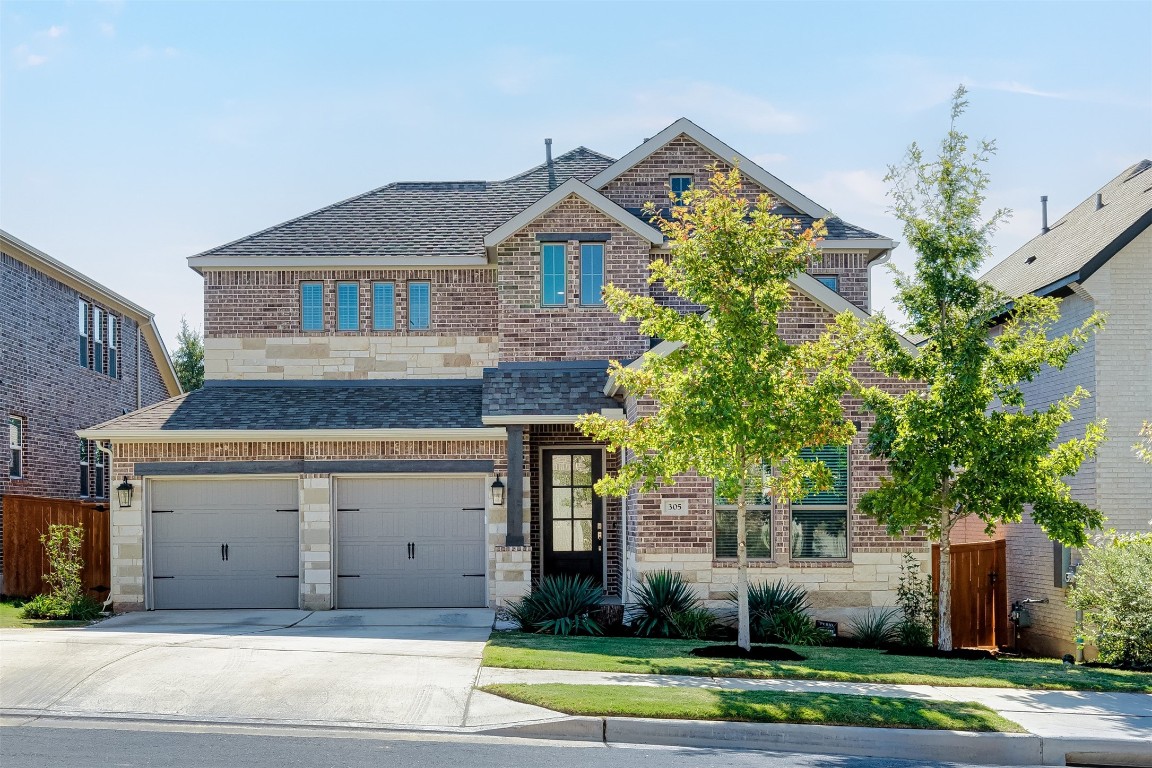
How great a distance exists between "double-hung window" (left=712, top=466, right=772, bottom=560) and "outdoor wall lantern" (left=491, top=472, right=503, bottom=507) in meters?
3.84

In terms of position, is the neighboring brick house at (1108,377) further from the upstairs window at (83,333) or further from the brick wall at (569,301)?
the upstairs window at (83,333)

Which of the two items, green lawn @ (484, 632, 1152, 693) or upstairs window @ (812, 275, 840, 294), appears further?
upstairs window @ (812, 275, 840, 294)

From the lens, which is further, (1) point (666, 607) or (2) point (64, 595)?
(2) point (64, 595)

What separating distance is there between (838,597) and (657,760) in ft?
26.0

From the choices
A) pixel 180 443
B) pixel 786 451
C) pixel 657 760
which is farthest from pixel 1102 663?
pixel 180 443

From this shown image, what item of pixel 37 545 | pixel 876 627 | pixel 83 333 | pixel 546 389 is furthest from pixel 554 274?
pixel 83 333

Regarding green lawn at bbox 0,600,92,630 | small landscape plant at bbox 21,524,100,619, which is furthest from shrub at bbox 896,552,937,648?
small landscape plant at bbox 21,524,100,619

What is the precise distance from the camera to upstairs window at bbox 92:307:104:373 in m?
26.5

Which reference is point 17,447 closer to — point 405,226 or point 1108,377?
point 405,226

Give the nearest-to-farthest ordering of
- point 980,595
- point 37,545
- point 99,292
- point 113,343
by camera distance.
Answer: point 980,595, point 37,545, point 99,292, point 113,343

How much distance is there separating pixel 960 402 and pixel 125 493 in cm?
1297

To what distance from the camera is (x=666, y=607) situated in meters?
15.6

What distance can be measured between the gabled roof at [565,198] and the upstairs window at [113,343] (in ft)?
43.1

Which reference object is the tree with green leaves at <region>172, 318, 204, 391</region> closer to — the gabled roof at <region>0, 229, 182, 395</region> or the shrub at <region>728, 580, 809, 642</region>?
the gabled roof at <region>0, 229, 182, 395</region>
